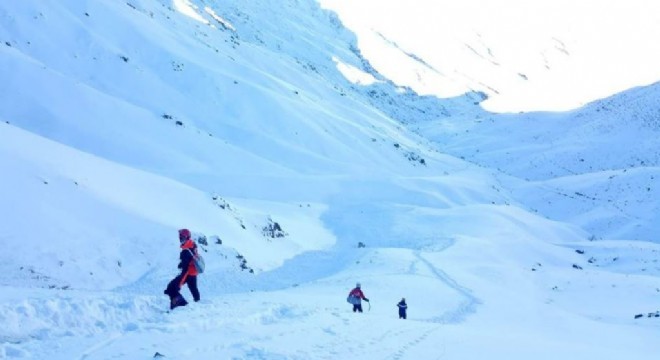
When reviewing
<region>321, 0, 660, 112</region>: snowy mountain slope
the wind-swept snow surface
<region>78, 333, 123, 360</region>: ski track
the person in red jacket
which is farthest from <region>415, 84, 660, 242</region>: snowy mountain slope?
<region>78, 333, 123, 360</region>: ski track

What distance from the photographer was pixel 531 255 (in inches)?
1375

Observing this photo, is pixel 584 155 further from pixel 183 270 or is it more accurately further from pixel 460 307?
pixel 183 270

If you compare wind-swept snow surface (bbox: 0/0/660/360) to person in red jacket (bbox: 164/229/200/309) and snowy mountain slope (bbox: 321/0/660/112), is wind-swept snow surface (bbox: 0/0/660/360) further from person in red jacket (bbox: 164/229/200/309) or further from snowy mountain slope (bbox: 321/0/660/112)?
snowy mountain slope (bbox: 321/0/660/112)

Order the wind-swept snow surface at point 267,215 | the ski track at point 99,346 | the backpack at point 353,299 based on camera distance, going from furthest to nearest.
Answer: the backpack at point 353,299
the wind-swept snow surface at point 267,215
the ski track at point 99,346

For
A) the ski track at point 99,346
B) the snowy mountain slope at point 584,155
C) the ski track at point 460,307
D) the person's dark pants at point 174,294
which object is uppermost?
the snowy mountain slope at point 584,155

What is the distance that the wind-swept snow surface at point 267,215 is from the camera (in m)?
11.3

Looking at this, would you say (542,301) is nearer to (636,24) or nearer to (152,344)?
(152,344)

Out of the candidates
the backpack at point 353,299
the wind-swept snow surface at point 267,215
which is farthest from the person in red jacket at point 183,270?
the backpack at point 353,299

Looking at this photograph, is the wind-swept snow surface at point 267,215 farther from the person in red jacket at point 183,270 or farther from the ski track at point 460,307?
the person in red jacket at point 183,270

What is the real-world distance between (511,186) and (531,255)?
31727 mm

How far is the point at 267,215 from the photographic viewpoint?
31.8m

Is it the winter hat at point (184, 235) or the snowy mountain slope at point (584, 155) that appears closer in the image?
the winter hat at point (184, 235)

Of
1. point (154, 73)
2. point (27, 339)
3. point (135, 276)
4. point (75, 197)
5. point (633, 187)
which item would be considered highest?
point (633, 187)

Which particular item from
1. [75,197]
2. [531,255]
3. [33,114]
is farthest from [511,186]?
[75,197]
